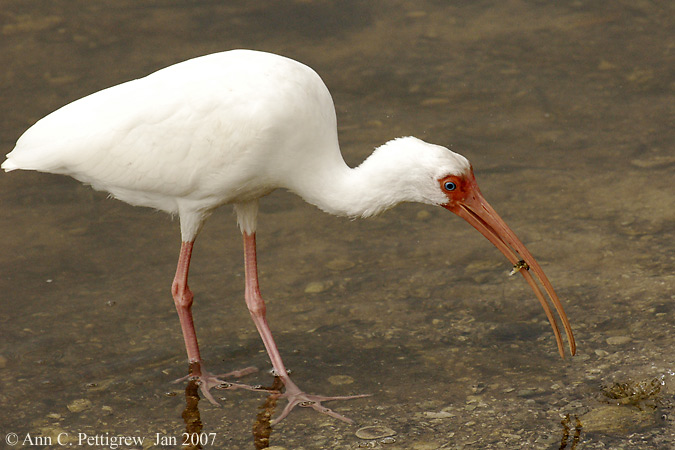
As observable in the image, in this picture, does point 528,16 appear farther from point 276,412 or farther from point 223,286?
point 276,412

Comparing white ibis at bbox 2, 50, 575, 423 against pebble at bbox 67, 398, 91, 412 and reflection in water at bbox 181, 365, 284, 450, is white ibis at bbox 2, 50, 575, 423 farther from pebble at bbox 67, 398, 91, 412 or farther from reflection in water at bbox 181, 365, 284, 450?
pebble at bbox 67, 398, 91, 412

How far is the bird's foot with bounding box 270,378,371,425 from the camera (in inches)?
216

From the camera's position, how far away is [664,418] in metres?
5.10

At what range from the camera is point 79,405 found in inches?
225

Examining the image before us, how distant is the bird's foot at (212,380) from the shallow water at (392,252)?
103 millimetres

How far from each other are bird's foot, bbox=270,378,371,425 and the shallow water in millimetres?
64

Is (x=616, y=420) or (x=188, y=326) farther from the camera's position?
(x=188, y=326)

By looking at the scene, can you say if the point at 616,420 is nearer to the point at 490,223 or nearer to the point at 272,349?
the point at 490,223

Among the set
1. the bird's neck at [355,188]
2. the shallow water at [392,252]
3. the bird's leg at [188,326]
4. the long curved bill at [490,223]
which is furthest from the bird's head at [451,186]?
the bird's leg at [188,326]

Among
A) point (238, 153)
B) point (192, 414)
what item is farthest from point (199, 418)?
point (238, 153)

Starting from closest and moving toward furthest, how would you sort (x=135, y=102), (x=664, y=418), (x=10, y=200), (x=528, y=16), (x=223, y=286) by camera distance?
(x=664, y=418) < (x=135, y=102) < (x=223, y=286) < (x=10, y=200) < (x=528, y=16)

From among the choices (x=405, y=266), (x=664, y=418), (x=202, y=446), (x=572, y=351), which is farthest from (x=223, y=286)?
(x=664, y=418)

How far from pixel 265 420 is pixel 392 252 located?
232cm

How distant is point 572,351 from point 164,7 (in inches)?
296
